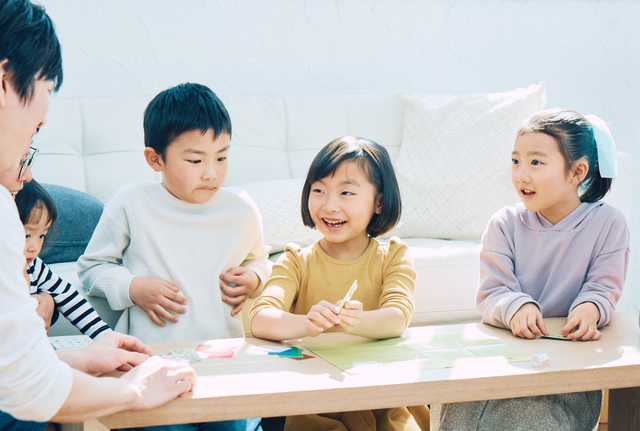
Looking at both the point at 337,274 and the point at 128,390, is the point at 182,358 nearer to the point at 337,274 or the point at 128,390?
the point at 128,390

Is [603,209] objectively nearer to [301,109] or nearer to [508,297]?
[508,297]

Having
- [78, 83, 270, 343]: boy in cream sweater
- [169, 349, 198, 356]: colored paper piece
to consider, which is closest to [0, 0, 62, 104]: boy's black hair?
[169, 349, 198, 356]: colored paper piece

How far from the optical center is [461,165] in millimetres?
2154

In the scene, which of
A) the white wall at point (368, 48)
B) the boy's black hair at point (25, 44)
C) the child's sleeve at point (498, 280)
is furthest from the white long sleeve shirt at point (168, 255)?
the white wall at point (368, 48)

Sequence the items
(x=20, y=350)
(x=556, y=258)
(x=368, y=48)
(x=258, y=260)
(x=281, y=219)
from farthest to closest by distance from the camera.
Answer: (x=368, y=48) < (x=281, y=219) < (x=258, y=260) < (x=556, y=258) < (x=20, y=350)

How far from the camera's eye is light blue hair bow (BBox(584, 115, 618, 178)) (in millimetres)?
1357

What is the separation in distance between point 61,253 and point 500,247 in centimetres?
129

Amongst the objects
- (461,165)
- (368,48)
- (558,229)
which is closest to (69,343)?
(558,229)

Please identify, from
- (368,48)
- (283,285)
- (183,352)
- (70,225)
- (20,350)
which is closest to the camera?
(20,350)

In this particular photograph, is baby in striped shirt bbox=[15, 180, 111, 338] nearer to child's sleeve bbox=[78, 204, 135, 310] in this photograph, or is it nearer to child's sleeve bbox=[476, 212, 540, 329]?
child's sleeve bbox=[78, 204, 135, 310]

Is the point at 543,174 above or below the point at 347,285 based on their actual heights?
above

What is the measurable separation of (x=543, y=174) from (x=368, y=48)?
1.54 metres

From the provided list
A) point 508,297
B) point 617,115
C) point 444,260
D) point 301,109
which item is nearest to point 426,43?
point 301,109

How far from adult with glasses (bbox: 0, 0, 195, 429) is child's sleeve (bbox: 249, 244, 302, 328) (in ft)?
1.30
